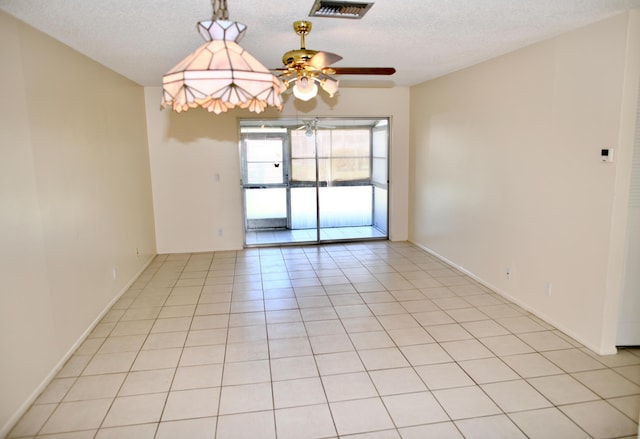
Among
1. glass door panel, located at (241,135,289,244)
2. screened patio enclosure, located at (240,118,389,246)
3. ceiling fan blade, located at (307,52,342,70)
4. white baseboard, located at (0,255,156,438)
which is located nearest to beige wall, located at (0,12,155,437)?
white baseboard, located at (0,255,156,438)

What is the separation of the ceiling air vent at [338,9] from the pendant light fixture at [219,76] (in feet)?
4.08

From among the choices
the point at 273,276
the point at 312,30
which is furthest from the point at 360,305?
the point at 312,30

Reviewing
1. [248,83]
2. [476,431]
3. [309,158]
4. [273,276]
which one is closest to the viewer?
[248,83]

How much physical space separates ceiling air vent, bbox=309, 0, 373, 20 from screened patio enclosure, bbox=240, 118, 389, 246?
11.8ft

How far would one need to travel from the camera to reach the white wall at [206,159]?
597 centimetres

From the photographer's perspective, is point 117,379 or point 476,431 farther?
point 117,379

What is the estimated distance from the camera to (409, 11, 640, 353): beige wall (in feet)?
9.68

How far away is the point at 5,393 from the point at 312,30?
2991 mm

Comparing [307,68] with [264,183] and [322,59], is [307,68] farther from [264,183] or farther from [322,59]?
[264,183]

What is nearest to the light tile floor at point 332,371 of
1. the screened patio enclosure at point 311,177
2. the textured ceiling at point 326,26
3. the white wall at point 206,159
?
the white wall at point 206,159

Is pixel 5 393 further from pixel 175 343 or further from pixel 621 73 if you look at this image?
pixel 621 73

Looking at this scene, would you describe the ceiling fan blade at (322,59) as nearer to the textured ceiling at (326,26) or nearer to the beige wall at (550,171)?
the textured ceiling at (326,26)

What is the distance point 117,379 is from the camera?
2.88 m

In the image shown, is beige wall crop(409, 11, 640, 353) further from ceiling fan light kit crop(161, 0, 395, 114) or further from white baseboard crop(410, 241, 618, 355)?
A: ceiling fan light kit crop(161, 0, 395, 114)
